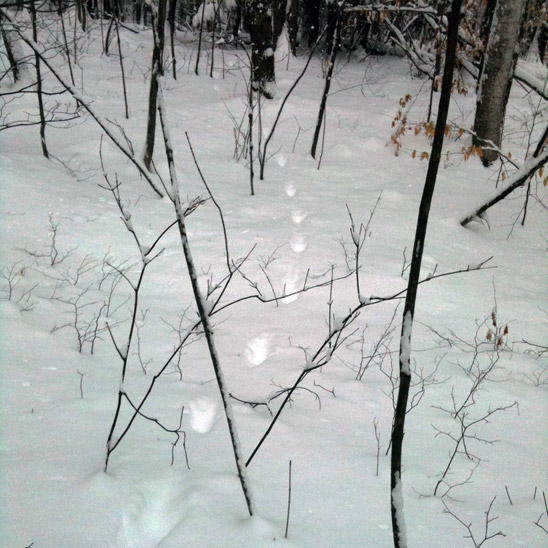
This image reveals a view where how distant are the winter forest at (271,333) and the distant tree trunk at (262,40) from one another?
51mm

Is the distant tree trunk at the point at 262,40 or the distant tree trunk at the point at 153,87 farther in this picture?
the distant tree trunk at the point at 262,40

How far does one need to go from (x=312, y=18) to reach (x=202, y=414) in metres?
14.4

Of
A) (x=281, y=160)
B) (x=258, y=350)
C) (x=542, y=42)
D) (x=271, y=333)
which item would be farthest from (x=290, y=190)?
(x=542, y=42)

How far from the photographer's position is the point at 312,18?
14109mm

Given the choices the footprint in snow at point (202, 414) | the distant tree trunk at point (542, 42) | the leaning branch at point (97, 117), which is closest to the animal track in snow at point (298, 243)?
the footprint in snow at point (202, 414)

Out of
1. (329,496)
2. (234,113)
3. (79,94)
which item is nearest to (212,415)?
(329,496)

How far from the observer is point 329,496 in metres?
1.69

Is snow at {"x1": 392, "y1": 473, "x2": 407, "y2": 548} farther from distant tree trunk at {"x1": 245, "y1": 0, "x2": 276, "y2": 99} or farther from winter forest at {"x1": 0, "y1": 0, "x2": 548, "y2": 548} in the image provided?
distant tree trunk at {"x1": 245, "y1": 0, "x2": 276, "y2": 99}

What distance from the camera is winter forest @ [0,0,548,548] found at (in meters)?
1.49

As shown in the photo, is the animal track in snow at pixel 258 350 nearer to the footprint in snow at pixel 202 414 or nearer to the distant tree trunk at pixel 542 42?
the footprint in snow at pixel 202 414

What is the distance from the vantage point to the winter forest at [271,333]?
1.49 m

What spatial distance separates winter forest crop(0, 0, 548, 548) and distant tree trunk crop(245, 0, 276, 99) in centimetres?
5

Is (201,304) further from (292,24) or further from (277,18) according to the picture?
(292,24)

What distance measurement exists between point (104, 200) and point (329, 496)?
4.40m
